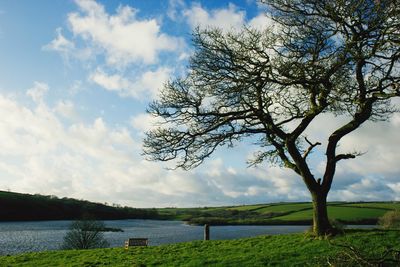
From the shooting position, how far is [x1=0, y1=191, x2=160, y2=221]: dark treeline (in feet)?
406

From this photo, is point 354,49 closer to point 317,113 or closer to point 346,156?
point 317,113

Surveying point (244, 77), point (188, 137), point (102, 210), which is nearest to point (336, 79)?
point (244, 77)

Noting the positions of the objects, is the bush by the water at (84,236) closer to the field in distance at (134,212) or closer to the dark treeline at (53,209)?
the field in distance at (134,212)

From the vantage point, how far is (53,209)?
137 metres

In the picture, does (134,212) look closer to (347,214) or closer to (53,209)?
(53,209)

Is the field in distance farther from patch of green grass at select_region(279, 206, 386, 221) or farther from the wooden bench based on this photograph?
the wooden bench

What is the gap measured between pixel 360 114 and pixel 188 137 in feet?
Answer: 30.1

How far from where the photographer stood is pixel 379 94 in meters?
21.1

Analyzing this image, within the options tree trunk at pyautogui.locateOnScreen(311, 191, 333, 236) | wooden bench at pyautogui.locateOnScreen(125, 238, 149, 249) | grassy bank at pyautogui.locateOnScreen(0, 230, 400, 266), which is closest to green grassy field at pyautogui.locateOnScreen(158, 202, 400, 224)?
wooden bench at pyautogui.locateOnScreen(125, 238, 149, 249)

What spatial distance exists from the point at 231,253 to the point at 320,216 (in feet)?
17.1

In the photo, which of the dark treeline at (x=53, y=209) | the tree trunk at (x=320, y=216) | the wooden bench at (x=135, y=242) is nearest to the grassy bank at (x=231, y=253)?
the tree trunk at (x=320, y=216)

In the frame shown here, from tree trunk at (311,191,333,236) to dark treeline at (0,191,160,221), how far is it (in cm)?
10270

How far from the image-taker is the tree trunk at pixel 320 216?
22720 millimetres

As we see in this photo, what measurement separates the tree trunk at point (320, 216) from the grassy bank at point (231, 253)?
0.67 m
